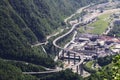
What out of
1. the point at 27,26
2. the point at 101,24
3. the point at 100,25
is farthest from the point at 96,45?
the point at 101,24

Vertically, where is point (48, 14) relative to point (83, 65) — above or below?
above

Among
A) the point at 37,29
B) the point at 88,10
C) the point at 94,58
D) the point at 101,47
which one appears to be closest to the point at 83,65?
the point at 94,58

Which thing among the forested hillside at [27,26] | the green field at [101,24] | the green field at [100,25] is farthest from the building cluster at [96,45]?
the forested hillside at [27,26]

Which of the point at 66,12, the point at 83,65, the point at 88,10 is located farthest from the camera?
the point at 88,10

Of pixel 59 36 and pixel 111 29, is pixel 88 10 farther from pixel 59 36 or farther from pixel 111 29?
pixel 59 36

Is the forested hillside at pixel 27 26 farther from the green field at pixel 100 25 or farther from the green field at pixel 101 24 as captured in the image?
the green field at pixel 101 24

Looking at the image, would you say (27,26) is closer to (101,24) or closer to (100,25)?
→ (100,25)

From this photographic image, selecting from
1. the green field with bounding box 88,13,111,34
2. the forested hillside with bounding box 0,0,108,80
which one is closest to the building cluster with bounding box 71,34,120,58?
the green field with bounding box 88,13,111,34

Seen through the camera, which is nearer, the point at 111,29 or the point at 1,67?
the point at 1,67
